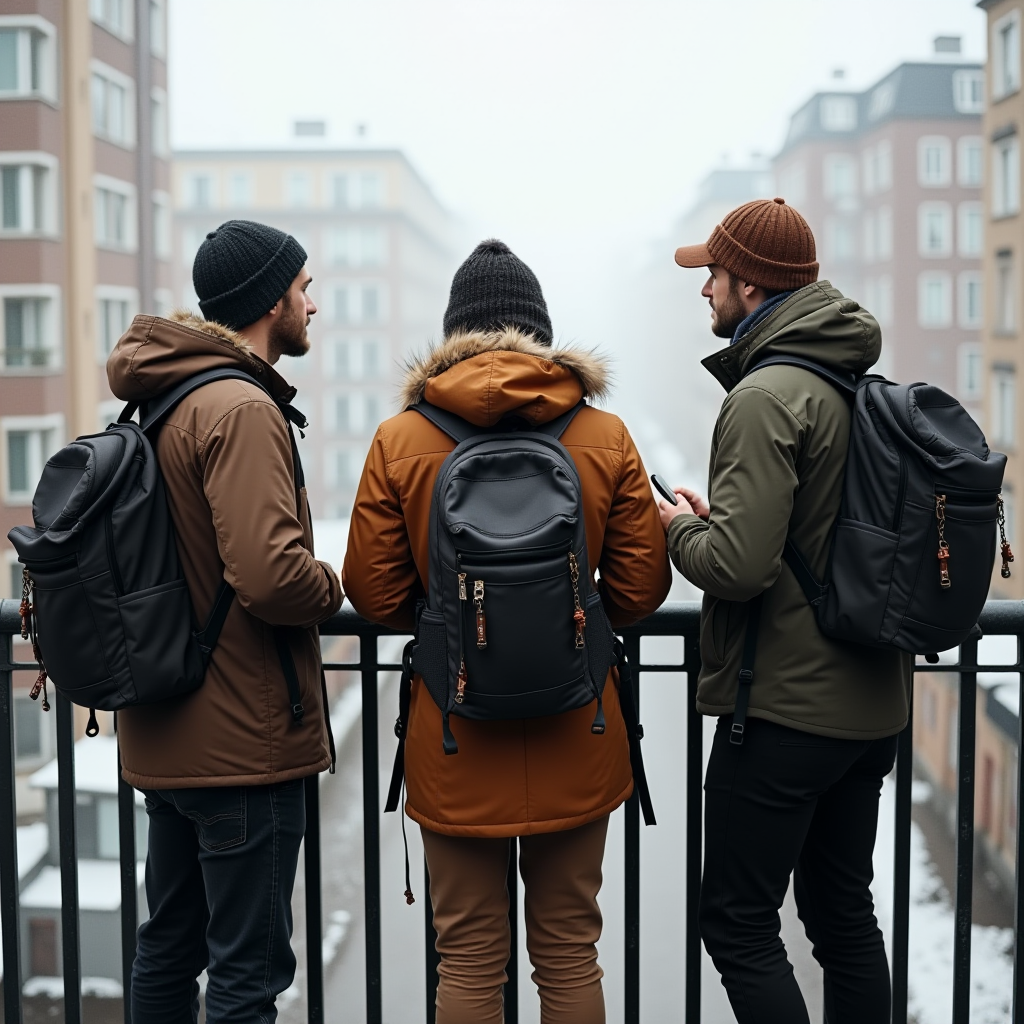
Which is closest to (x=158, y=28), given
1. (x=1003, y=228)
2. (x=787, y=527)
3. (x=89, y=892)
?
(x=1003, y=228)

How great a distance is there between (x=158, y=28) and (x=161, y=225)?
5.35 metres

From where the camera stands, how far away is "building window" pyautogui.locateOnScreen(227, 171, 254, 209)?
5425 cm

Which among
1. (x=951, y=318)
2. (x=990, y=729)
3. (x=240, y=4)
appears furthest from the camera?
(x=240, y=4)

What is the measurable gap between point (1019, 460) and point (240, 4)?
173 meters

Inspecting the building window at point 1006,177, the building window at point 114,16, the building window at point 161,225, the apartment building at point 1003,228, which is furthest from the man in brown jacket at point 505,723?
the building window at point 161,225

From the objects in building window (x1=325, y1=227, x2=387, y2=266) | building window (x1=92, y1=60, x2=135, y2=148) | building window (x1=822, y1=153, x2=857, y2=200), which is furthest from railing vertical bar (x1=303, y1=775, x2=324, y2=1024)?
building window (x1=325, y1=227, x2=387, y2=266)

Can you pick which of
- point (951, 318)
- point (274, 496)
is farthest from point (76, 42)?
point (951, 318)

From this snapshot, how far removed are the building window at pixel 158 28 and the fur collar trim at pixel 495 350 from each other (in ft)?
105

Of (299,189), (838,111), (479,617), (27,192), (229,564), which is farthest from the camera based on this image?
(299,189)

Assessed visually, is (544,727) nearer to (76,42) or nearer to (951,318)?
(76,42)

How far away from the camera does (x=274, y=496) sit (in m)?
1.48

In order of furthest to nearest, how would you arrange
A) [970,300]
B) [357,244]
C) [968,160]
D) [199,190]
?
1. [199,190]
2. [357,244]
3. [970,300]
4. [968,160]

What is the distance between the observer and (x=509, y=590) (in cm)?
139

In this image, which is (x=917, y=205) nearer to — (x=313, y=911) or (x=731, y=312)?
(x=731, y=312)
